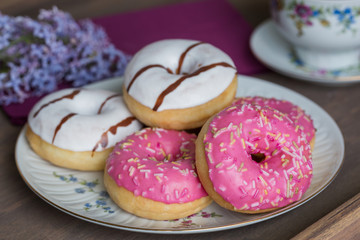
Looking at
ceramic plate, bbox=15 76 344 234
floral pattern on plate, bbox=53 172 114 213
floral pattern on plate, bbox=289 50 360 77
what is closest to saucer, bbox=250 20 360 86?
floral pattern on plate, bbox=289 50 360 77

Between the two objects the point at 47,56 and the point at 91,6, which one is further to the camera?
the point at 91,6

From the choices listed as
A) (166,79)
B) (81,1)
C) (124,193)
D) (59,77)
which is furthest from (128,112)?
(81,1)

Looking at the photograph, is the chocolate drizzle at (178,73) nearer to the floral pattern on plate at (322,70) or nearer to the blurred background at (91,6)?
the floral pattern on plate at (322,70)

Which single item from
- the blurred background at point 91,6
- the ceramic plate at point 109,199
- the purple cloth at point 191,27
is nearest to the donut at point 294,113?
the ceramic plate at point 109,199

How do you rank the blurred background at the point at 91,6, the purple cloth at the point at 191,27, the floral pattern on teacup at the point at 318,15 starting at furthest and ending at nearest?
1. the blurred background at the point at 91,6
2. the purple cloth at the point at 191,27
3. the floral pattern on teacup at the point at 318,15

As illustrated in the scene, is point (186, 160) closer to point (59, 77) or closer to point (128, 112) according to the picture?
point (128, 112)

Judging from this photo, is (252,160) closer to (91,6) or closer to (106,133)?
(106,133)

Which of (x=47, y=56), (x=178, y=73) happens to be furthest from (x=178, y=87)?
(x=47, y=56)
